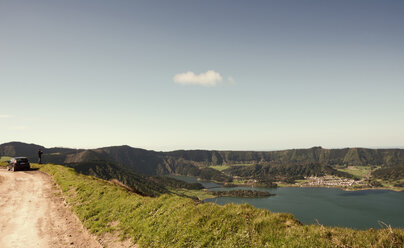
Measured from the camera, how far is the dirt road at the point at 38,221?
1617cm

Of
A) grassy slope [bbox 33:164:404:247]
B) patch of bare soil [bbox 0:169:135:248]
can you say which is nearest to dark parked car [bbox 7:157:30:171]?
patch of bare soil [bbox 0:169:135:248]

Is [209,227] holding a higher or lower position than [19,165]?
lower

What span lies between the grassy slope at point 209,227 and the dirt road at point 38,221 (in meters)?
1.33

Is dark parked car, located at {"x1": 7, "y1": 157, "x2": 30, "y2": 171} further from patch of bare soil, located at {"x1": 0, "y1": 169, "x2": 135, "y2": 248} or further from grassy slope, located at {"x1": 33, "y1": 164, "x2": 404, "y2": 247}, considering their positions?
grassy slope, located at {"x1": 33, "y1": 164, "x2": 404, "y2": 247}

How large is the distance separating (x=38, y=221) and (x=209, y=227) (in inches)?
707

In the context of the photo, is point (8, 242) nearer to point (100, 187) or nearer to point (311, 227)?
point (100, 187)

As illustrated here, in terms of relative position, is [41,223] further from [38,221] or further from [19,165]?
[19,165]

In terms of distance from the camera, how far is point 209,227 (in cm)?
1320

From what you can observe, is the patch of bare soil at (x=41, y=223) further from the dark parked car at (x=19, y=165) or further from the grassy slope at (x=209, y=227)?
the dark parked car at (x=19, y=165)

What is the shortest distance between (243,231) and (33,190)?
34.1 metres

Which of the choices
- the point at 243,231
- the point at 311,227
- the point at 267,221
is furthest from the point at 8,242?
the point at 311,227

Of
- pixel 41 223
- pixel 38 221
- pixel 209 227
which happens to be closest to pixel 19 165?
pixel 38 221

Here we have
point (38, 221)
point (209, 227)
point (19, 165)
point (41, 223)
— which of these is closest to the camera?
point (209, 227)

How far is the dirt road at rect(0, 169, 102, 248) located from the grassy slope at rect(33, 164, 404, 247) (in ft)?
4.36
